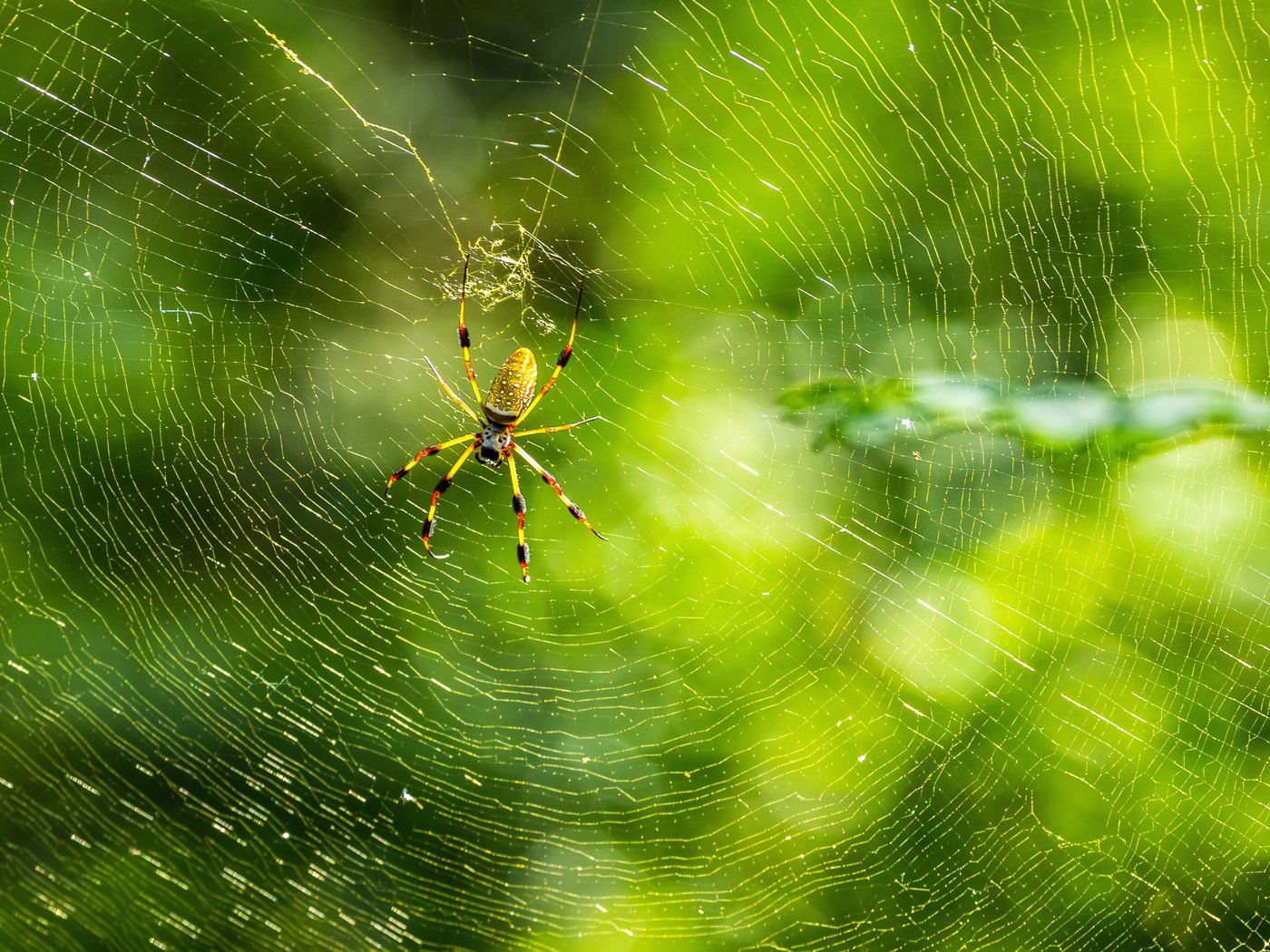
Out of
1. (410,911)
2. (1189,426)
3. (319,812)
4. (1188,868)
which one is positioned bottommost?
(410,911)

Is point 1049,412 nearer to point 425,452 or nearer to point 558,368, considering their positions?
point 558,368

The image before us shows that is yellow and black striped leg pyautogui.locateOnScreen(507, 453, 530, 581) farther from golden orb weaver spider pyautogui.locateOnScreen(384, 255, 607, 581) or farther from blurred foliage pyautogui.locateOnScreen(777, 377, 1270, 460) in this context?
blurred foliage pyautogui.locateOnScreen(777, 377, 1270, 460)

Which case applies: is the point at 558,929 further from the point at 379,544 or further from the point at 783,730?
the point at 379,544

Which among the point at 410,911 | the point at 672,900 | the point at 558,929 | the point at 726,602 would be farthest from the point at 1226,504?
the point at 410,911

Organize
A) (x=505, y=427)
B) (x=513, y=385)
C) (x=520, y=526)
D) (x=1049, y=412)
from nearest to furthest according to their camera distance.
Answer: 1. (x=1049, y=412)
2. (x=513, y=385)
3. (x=520, y=526)
4. (x=505, y=427)

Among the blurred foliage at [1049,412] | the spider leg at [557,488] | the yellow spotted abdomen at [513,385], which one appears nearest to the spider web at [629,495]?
the spider leg at [557,488]

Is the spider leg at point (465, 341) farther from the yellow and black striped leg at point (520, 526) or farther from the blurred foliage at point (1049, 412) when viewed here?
the blurred foliage at point (1049, 412)

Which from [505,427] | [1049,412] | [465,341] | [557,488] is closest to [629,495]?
[557,488]
